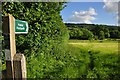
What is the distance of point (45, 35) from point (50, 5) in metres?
0.98

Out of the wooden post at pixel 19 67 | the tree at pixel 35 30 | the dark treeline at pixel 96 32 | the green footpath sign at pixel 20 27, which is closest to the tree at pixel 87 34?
the dark treeline at pixel 96 32

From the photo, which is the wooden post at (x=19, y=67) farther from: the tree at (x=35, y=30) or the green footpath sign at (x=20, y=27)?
the tree at (x=35, y=30)

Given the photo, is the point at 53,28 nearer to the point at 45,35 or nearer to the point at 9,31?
the point at 45,35

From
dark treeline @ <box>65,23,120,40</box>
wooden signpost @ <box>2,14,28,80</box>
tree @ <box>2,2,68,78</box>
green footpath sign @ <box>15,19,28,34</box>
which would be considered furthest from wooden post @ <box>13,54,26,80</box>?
Result: dark treeline @ <box>65,23,120,40</box>

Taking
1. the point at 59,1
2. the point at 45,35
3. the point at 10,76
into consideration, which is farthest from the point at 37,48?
the point at 10,76

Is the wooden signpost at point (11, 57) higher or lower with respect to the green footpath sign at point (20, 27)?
lower

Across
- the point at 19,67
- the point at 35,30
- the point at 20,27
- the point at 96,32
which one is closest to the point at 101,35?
the point at 96,32

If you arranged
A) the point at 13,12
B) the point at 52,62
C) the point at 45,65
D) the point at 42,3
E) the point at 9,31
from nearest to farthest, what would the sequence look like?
the point at 9,31 → the point at 13,12 → the point at 42,3 → the point at 45,65 → the point at 52,62

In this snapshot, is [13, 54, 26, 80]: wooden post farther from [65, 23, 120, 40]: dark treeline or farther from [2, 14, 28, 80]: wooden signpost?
[65, 23, 120, 40]: dark treeline

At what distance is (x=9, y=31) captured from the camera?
3.28 metres

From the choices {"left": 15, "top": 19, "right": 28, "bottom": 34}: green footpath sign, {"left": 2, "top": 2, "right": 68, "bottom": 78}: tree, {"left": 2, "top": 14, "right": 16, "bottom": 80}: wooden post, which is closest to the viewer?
{"left": 2, "top": 14, "right": 16, "bottom": 80}: wooden post

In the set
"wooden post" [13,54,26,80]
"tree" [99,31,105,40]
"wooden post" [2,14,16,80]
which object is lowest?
"tree" [99,31,105,40]

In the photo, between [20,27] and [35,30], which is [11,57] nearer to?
[20,27]

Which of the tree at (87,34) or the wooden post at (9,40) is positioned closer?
the wooden post at (9,40)
